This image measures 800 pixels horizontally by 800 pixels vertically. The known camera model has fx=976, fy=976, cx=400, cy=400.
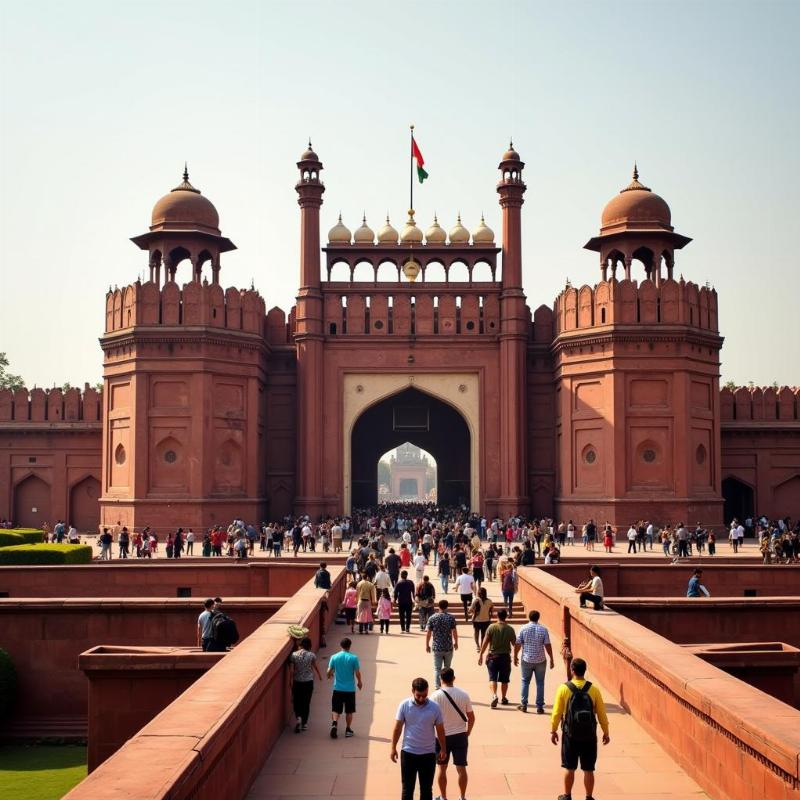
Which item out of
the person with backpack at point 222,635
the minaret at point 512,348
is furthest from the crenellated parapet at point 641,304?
the person with backpack at point 222,635

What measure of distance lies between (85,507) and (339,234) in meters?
12.4

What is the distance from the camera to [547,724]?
8.20m

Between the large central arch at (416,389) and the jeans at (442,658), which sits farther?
the large central arch at (416,389)

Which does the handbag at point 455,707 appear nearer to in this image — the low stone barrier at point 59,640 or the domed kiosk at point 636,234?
the low stone barrier at point 59,640

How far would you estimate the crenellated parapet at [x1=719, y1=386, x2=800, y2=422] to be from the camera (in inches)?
1313

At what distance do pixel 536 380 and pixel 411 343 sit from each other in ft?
14.2

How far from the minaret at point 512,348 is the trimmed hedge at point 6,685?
18.5 metres

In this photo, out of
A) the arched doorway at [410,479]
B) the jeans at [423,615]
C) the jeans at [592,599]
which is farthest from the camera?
the arched doorway at [410,479]

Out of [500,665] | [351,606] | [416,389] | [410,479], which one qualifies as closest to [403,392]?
[416,389]

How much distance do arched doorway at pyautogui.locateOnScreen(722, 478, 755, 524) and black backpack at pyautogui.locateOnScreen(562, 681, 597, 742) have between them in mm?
29067

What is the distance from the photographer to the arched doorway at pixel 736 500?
33.4 m

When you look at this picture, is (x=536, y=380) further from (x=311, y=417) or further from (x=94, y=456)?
(x=94, y=456)

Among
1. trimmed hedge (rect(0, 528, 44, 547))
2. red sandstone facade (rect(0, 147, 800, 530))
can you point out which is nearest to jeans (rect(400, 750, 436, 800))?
trimmed hedge (rect(0, 528, 44, 547))

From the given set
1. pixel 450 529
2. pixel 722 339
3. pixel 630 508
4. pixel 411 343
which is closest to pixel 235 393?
pixel 411 343
